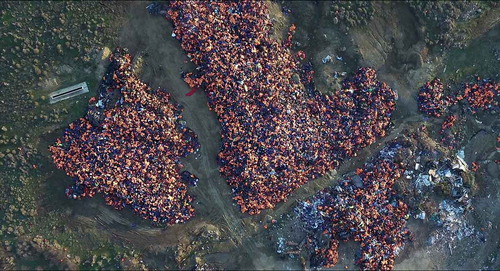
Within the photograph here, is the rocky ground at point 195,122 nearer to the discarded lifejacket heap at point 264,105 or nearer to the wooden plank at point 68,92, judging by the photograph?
the wooden plank at point 68,92

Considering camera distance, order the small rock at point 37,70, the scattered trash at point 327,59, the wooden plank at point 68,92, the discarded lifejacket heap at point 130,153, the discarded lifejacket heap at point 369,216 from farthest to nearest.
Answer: the scattered trash at point 327,59
the wooden plank at point 68,92
the small rock at point 37,70
the discarded lifejacket heap at point 369,216
the discarded lifejacket heap at point 130,153

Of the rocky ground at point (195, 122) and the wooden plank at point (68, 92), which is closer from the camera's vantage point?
the rocky ground at point (195, 122)

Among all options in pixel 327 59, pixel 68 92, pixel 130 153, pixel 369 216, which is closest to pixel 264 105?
pixel 327 59

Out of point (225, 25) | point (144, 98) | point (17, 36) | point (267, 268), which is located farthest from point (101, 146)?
point (267, 268)

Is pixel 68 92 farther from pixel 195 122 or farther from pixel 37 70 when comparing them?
→ pixel 195 122

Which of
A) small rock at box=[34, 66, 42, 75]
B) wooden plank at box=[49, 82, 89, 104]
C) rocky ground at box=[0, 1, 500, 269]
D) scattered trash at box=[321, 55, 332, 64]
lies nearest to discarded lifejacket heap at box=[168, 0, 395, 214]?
rocky ground at box=[0, 1, 500, 269]

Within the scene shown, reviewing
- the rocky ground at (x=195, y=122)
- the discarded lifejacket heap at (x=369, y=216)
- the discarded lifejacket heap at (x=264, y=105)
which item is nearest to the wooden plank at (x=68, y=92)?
the rocky ground at (x=195, y=122)
